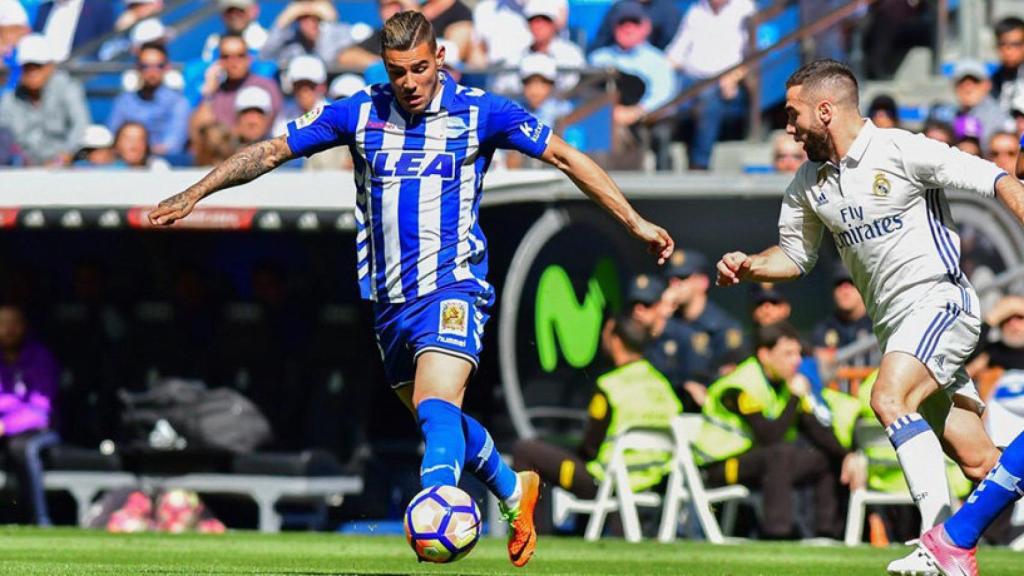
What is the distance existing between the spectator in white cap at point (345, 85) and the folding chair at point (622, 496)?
146 inches

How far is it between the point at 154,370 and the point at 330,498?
71.4 inches

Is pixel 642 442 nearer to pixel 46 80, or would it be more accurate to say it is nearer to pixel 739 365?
pixel 739 365

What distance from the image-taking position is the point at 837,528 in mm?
14008

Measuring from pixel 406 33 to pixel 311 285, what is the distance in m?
8.06

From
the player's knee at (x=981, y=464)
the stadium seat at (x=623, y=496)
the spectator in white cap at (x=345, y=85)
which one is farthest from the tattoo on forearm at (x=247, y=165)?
the spectator in white cap at (x=345, y=85)

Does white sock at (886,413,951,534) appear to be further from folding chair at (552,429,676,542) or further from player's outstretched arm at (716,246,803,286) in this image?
folding chair at (552,429,676,542)

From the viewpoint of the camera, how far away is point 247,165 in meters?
8.88

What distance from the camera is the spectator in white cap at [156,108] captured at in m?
17.3

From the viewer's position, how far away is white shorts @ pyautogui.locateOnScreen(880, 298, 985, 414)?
8664mm

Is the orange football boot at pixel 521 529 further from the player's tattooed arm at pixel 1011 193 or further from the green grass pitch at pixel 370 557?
the player's tattooed arm at pixel 1011 193

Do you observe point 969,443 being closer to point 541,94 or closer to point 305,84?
point 541,94

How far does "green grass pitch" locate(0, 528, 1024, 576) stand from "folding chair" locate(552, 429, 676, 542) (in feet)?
1.01

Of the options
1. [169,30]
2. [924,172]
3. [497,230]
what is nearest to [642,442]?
[497,230]

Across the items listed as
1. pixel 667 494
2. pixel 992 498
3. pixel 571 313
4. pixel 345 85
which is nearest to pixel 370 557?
pixel 667 494
